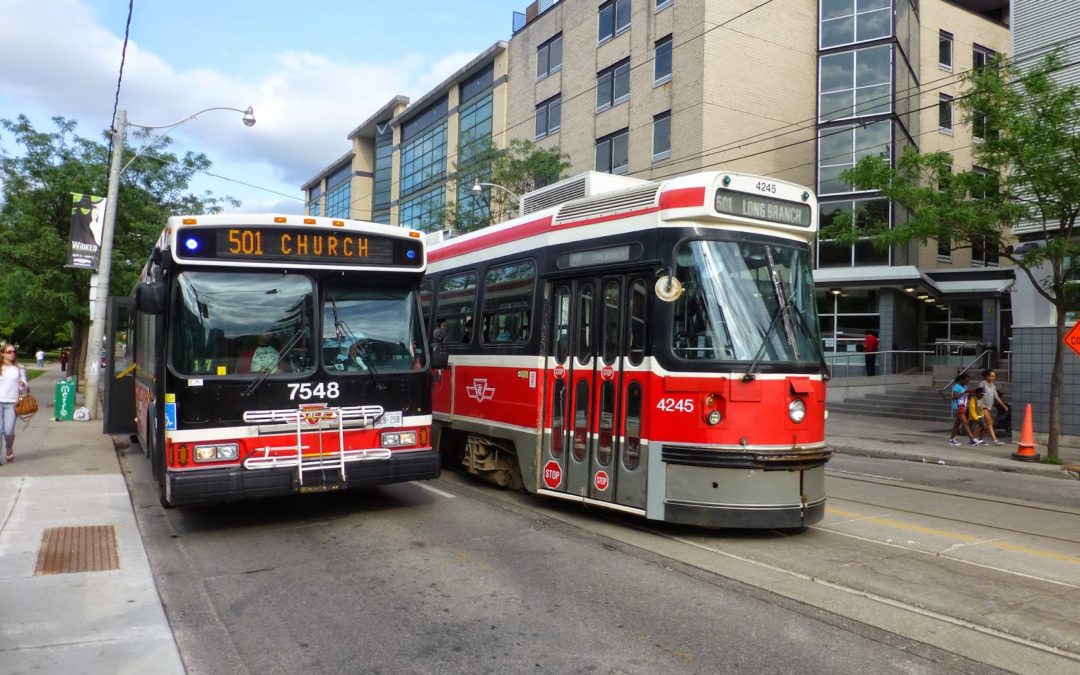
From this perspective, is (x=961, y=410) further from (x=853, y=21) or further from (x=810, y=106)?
(x=853, y=21)

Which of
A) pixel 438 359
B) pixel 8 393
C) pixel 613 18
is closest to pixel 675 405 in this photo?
pixel 438 359

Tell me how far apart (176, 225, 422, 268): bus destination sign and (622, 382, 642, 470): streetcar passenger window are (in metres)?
2.67

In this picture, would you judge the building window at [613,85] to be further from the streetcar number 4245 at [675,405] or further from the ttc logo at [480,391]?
the streetcar number 4245 at [675,405]

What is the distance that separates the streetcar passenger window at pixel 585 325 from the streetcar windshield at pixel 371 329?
1656mm

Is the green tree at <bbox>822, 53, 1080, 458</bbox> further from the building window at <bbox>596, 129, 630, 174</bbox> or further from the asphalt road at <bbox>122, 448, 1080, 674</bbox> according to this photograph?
the building window at <bbox>596, 129, 630, 174</bbox>

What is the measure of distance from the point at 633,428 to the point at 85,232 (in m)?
15.0

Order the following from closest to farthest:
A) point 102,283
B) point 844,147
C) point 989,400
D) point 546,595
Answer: point 546,595, point 989,400, point 102,283, point 844,147

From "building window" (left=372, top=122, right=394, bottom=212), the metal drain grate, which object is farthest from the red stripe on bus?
"building window" (left=372, top=122, right=394, bottom=212)

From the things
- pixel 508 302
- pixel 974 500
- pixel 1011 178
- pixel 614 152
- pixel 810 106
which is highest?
pixel 810 106

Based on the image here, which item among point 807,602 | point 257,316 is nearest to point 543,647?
point 807,602

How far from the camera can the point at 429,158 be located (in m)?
49.6

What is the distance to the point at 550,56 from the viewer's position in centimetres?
3822

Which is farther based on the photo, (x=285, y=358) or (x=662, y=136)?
(x=662, y=136)

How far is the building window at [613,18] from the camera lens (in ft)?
109
